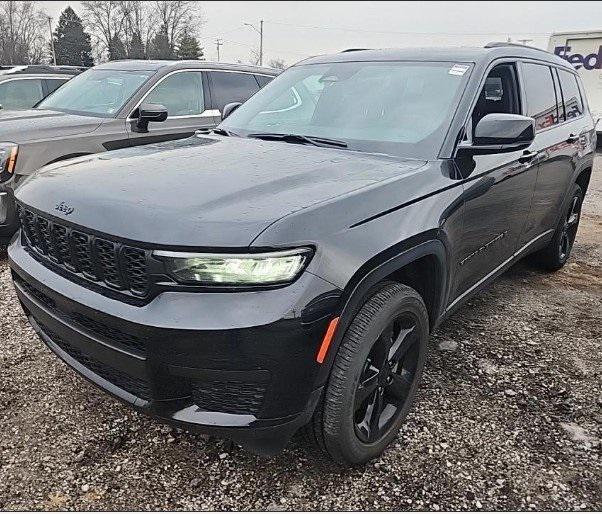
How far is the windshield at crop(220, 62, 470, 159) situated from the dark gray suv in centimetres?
212

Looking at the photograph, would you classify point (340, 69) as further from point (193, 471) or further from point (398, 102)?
point (193, 471)

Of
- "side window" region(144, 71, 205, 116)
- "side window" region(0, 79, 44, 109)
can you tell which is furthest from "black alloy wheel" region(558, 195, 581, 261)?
"side window" region(0, 79, 44, 109)

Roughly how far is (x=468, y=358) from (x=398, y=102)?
5.13 feet

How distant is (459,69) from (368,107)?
1.75 ft

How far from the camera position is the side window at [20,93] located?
8500 millimetres

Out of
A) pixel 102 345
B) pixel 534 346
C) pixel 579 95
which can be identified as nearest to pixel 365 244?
pixel 102 345

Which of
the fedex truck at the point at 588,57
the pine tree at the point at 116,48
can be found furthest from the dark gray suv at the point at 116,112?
the pine tree at the point at 116,48

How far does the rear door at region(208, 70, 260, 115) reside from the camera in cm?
632

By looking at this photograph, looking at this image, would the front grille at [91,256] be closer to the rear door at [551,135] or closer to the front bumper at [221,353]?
the front bumper at [221,353]

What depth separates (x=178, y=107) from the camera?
19.7ft

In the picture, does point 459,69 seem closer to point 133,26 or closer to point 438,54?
point 438,54

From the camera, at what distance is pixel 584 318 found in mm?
4047

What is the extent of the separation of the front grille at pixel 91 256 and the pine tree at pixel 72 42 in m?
60.1

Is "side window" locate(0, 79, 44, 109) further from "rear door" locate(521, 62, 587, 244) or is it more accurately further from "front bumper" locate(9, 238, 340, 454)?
"front bumper" locate(9, 238, 340, 454)
